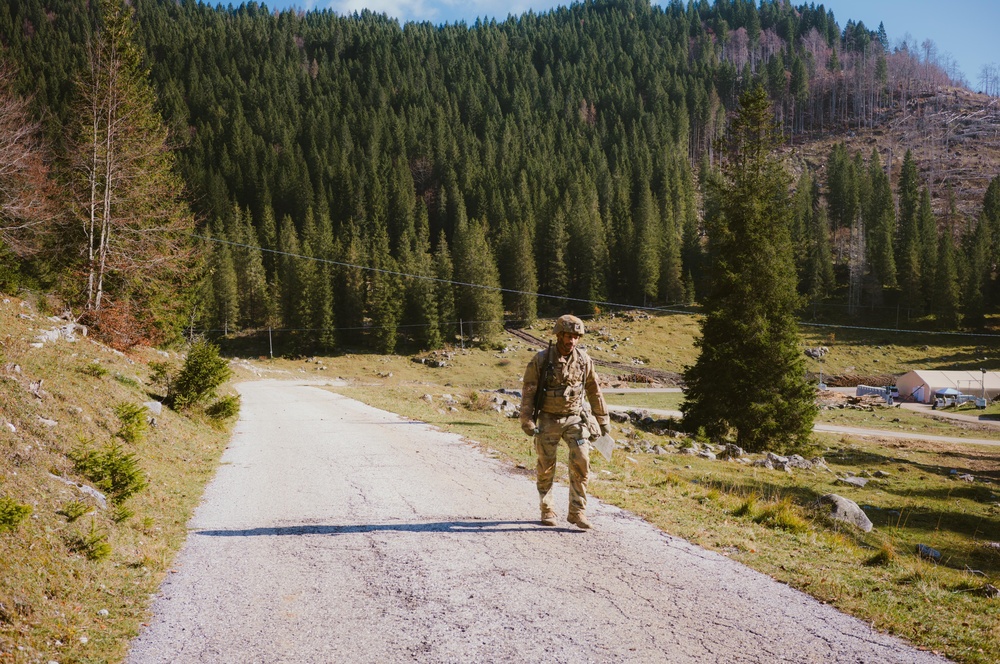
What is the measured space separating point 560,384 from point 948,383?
213 ft

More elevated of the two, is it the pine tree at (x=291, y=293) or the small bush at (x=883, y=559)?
the pine tree at (x=291, y=293)

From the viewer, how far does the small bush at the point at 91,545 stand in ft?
17.2

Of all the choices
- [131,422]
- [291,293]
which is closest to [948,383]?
[131,422]

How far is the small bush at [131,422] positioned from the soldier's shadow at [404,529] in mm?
3743

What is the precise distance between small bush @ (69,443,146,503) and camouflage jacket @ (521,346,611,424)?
5097 mm

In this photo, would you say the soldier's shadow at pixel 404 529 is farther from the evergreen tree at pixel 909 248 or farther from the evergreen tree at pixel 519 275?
the evergreen tree at pixel 909 248

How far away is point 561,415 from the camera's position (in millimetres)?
6871

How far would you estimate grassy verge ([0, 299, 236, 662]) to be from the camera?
409cm

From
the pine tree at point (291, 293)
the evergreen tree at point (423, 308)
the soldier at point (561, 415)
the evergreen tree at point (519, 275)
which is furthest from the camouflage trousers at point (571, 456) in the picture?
the evergreen tree at point (519, 275)

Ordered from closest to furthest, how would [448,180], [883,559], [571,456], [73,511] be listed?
[73,511] → [883,559] → [571,456] → [448,180]

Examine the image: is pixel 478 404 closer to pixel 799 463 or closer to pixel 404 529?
pixel 799 463

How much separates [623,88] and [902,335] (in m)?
122

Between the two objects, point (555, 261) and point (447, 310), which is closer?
point (447, 310)

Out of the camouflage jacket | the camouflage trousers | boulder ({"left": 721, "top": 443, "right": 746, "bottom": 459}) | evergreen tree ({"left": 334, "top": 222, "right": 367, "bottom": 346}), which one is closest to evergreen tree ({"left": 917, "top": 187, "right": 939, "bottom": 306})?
boulder ({"left": 721, "top": 443, "right": 746, "bottom": 459})
